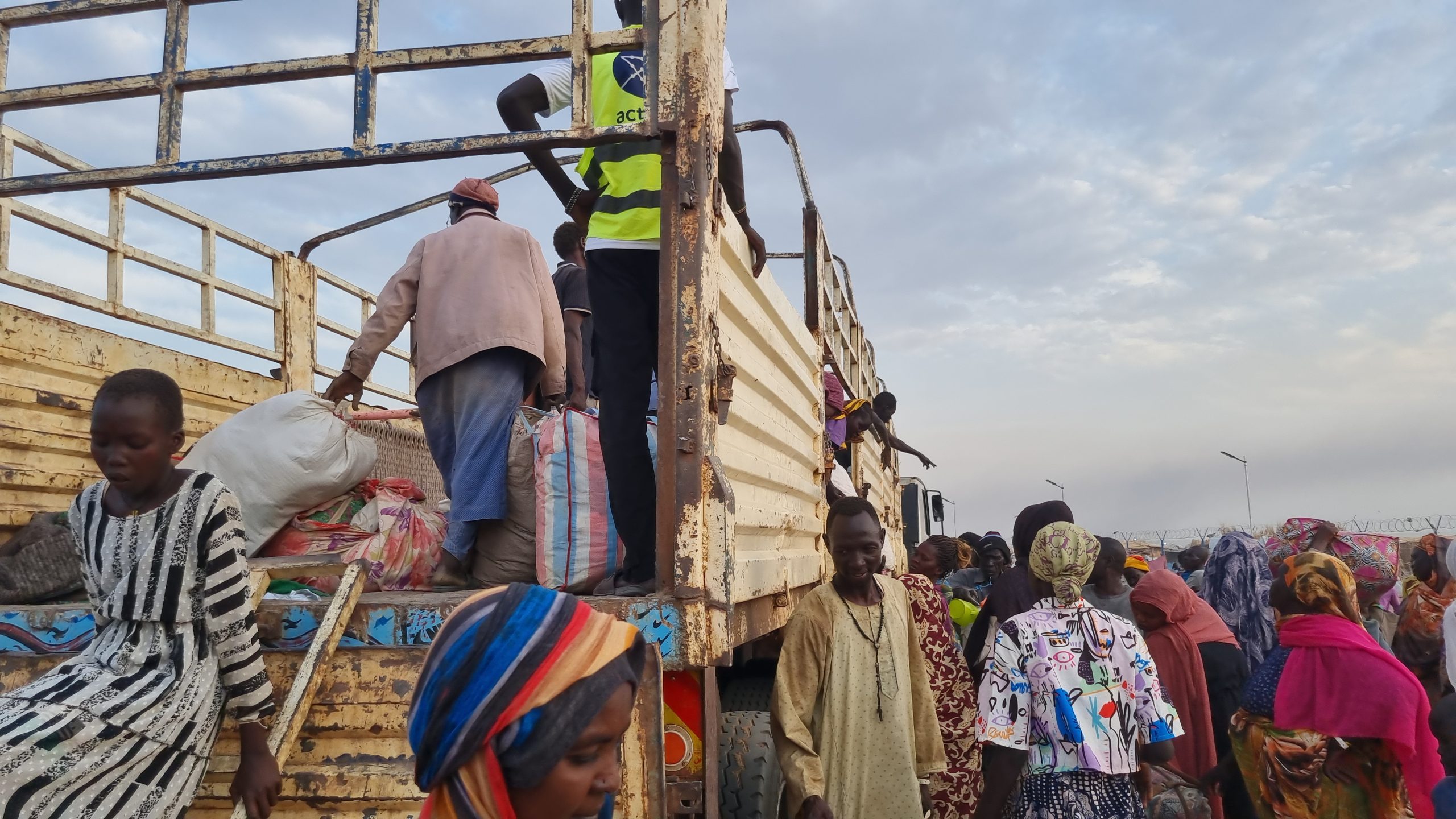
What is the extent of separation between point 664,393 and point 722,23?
39.0 inches

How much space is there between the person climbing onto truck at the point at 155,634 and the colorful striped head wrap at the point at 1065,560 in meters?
1.96

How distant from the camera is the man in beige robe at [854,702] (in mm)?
2916

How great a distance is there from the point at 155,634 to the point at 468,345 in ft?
3.99

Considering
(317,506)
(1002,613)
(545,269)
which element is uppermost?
(545,269)

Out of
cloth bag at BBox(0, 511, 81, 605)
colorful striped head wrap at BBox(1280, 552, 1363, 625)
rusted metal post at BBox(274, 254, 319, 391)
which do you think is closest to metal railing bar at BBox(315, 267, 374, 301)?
rusted metal post at BBox(274, 254, 319, 391)

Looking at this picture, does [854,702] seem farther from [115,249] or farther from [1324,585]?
[115,249]

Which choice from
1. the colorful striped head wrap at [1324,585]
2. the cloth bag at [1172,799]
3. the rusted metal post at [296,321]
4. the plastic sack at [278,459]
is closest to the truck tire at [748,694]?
the cloth bag at [1172,799]

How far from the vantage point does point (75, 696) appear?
186 cm

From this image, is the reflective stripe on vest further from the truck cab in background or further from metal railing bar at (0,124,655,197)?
the truck cab in background

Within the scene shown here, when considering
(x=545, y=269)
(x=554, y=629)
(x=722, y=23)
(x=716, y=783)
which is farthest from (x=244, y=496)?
(x=554, y=629)

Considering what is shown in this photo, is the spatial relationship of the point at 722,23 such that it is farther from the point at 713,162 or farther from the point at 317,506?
the point at 317,506

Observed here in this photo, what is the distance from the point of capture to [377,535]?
3.04 metres

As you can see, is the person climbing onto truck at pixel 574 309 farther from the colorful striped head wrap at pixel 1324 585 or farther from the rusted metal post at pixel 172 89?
the colorful striped head wrap at pixel 1324 585

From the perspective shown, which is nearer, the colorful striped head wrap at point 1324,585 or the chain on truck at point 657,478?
the chain on truck at point 657,478
